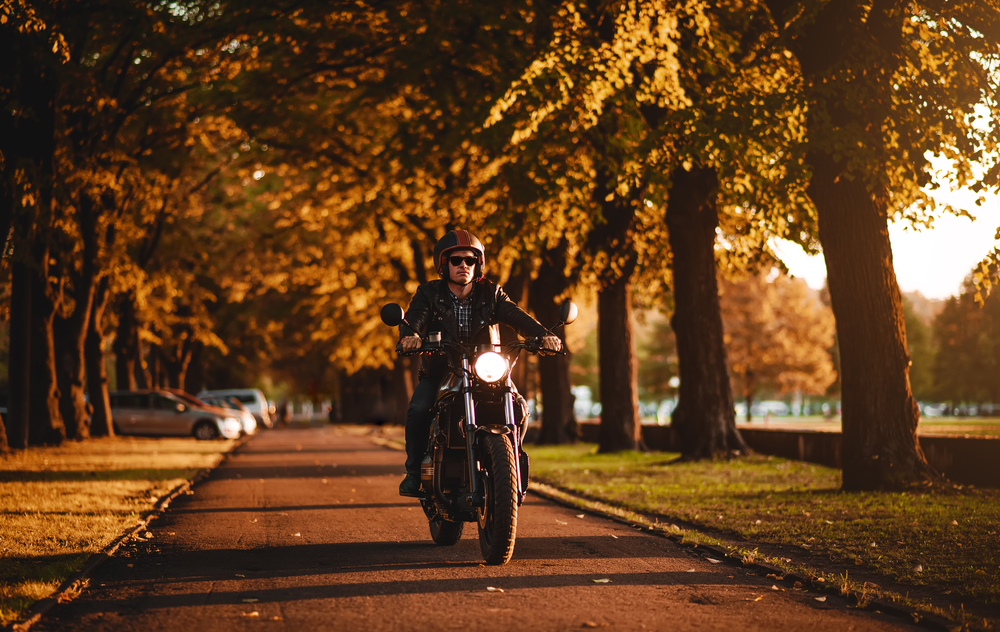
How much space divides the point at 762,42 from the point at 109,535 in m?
10.7

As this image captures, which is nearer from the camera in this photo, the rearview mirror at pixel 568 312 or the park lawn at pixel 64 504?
the park lawn at pixel 64 504

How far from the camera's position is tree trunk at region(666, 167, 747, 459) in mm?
18203

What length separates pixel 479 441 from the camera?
700 centimetres

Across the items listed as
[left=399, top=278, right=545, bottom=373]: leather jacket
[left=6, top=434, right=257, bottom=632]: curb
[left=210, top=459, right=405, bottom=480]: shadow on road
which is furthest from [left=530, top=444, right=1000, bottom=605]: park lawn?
[left=6, top=434, right=257, bottom=632]: curb

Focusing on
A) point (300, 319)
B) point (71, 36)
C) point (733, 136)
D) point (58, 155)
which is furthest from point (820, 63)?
point (300, 319)

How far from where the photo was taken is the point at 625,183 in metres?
13.9

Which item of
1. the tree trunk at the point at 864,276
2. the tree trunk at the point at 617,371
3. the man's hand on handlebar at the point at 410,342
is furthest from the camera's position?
the tree trunk at the point at 617,371

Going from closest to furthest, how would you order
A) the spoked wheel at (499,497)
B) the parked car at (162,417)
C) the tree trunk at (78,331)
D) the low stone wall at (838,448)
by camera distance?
the spoked wheel at (499,497)
the low stone wall at (838,448)
the tree trunk at (78,331)
the parked car at (162,417)

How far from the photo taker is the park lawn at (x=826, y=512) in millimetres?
7336

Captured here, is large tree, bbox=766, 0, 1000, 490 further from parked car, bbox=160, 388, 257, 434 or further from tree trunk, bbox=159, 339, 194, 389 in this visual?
tree trunk, bbox=159, 339, 194, 389

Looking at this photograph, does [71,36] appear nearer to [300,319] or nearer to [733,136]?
[733,136]

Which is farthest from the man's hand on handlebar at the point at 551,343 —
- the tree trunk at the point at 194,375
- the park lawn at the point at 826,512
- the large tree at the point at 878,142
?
the tree trunk at the point at 194,375

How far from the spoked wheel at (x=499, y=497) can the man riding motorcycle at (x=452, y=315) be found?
0.89 m

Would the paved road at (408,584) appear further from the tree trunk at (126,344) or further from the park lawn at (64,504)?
the tree trunk at (126,344)
